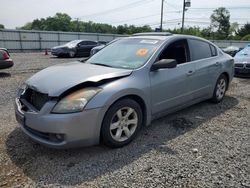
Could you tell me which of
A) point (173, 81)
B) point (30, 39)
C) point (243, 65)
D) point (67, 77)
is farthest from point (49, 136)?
point (30, 39)

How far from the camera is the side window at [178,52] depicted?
424 centimetres

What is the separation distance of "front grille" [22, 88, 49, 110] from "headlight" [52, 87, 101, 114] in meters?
0.23

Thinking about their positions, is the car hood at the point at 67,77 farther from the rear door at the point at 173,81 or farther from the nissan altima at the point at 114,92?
the rear door at the point at 173,81

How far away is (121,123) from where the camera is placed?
346 cm

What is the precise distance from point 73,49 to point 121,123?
15.7m

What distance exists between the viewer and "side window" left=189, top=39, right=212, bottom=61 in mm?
4789

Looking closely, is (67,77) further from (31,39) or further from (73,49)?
(31,39)

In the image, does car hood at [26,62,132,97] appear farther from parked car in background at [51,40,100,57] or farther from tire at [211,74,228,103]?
parked car in background at [51,40,100,57]

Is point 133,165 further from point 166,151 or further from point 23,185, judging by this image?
point 23,185

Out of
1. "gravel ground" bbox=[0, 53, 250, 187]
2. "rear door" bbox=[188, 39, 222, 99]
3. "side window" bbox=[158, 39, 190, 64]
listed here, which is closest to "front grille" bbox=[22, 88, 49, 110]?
"gravel ground" bbox=[0, 53, 250, 187]

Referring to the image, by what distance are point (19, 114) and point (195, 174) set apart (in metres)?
2.38

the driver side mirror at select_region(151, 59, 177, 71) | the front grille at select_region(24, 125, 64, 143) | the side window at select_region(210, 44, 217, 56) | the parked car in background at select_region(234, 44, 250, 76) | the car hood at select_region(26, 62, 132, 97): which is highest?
the side window at select_region(210, 44, 217, 56)

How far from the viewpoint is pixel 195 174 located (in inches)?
115

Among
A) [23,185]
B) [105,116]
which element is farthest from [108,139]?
[23,185]
